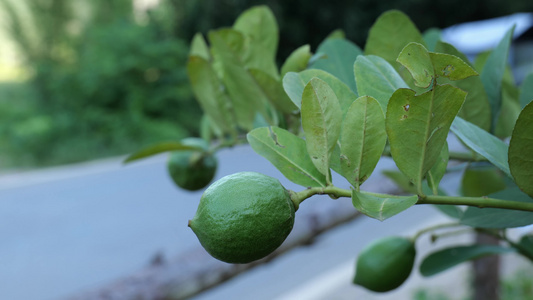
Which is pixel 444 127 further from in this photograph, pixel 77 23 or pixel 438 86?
pixel 77 23

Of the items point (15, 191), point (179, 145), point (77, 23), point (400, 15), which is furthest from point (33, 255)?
point (77, 23)

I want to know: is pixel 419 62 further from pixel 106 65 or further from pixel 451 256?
pixel 106 65

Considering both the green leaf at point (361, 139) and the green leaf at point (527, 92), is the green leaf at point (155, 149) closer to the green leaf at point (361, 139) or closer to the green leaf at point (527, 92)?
the green leaf at point (361, 139)

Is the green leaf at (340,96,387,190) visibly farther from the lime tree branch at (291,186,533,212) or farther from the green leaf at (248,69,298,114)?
the green leaf at (248,69,298,114)

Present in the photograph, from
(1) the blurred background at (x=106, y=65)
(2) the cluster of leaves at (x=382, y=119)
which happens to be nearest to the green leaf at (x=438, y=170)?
(2) the cluster of leaves at (x=382, y=119)

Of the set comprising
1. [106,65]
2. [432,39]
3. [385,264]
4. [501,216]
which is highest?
[432,39]

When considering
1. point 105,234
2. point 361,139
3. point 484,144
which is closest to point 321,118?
point 361,139
